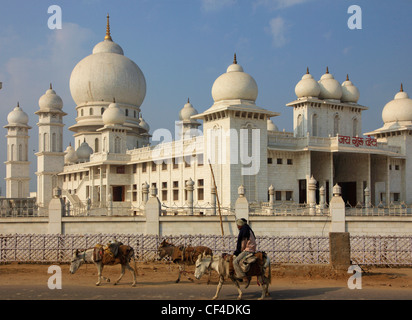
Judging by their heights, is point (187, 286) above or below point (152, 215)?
below

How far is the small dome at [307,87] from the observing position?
4091 centimetres

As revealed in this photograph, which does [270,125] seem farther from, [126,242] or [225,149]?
[126,242]

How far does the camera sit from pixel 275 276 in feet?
53.6

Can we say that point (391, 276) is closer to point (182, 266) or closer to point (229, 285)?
point (229, 285)

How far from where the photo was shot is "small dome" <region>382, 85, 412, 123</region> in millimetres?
43406

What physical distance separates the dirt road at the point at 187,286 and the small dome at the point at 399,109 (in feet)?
92.3

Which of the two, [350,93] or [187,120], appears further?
[187,120]

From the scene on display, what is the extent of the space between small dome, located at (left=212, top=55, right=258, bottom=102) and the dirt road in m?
19.1

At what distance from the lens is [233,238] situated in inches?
789

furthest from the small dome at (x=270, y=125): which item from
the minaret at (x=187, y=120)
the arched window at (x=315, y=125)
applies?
the arched window at (x=315, y=125)

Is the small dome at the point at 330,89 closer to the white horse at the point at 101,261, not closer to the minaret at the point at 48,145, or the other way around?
the minaret at the point at 48,145

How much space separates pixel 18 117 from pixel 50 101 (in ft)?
40.8

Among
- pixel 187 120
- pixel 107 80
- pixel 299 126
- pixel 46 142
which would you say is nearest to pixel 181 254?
pixel 299 126
